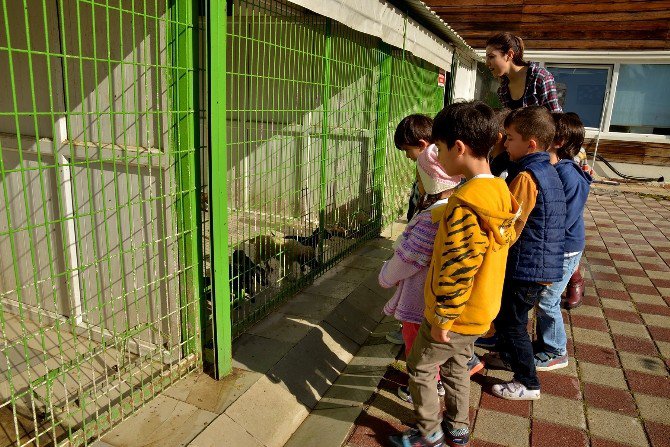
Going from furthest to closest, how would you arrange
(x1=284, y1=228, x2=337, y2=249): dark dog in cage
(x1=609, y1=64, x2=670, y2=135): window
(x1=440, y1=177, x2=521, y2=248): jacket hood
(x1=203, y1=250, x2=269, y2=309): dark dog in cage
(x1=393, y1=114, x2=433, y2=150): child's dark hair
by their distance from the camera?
(x1=609, y1=64, x2=670, y2=135): window, (x1=284, y1=228, x2=337, y2=249): dark dog in cage, (x1=203, y1=250, x2=269, y2=309): dark dog in cage, (x1=393, y1=114, x2=433, y2=150): child's dark hair, (x1=440, y1=177, x2=521, y2=248): jacket hood

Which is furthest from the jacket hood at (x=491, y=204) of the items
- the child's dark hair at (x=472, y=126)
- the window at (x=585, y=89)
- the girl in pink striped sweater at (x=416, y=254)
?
the window at (x=585, y=89)

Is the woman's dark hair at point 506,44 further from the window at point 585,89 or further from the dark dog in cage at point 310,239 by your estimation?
the window at point 585,89

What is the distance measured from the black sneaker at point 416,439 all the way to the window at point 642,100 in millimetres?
10869

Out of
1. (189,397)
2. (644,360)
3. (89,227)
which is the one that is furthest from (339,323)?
(644,360)

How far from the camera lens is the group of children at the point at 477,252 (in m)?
1.98

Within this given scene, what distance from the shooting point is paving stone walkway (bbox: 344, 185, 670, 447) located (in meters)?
2.54

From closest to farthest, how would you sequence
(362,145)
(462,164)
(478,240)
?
(478,240) < (462,164) < (362,145)

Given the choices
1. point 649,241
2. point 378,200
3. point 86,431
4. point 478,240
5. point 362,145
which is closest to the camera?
point 478,240

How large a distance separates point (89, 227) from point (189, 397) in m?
1.30

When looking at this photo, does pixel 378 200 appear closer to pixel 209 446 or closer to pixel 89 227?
pixel 89 227

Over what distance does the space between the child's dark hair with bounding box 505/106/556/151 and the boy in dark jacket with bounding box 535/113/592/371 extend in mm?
236

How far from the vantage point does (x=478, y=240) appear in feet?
6.33

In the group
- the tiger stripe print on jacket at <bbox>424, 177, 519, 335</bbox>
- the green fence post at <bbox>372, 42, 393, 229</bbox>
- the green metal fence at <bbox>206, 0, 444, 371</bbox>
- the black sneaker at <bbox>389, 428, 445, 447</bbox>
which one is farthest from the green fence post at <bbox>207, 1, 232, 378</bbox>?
the green fence post at <bbox>372, 42, 393, 229</bbox>

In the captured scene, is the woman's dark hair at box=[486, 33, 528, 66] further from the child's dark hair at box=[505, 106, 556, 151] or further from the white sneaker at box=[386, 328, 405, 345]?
the white sneaker at box=[386, 328, 405, 345]
